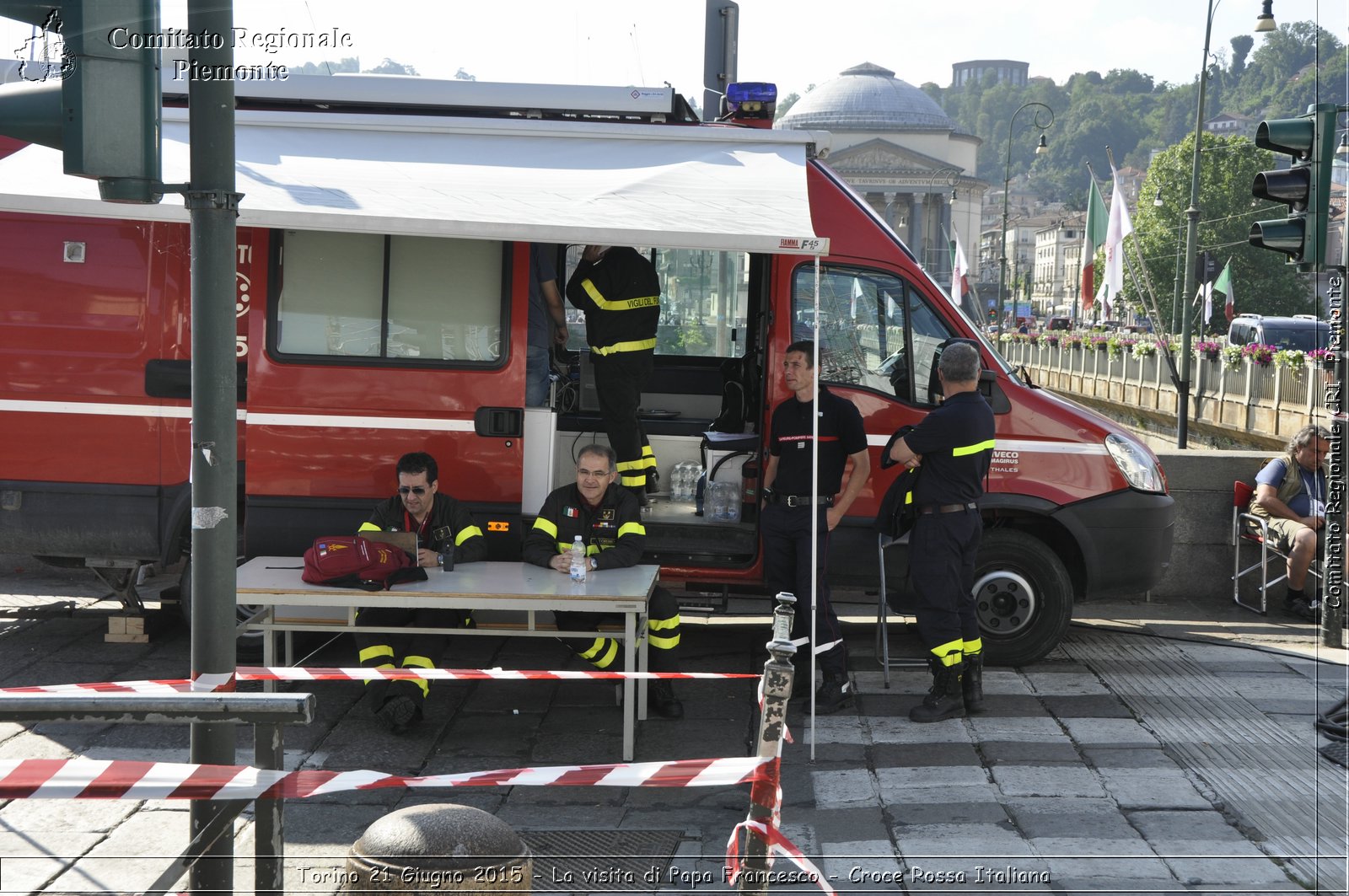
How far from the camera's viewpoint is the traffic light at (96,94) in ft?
10.0

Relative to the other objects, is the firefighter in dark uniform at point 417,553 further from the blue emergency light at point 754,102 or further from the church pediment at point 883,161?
the church pediment at point 883,161

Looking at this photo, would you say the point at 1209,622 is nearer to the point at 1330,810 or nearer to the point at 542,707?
the point at 1330,810

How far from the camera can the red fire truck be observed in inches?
271

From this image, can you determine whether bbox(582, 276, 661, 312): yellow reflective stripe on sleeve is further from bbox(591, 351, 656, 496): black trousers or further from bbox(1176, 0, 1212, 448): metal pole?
bbox(1176, 0, 1212, 448): metal pole

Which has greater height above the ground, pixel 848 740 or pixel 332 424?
pixel 332 424

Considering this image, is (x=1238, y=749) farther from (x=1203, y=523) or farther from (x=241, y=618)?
(x=241, y=618)

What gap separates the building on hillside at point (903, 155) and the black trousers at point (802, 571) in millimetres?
79073

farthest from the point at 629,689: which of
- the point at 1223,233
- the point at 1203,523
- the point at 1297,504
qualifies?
the point at 1223,233

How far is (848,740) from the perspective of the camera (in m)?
6.04

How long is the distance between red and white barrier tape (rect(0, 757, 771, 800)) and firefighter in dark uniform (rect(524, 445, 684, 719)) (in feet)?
8.96

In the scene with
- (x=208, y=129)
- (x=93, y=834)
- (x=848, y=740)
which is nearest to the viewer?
(x=208, y=129)

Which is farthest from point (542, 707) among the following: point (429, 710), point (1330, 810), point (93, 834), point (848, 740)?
point (1330, 810)

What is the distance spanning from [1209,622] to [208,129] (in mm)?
7468

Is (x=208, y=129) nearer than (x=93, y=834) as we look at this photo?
Yes
